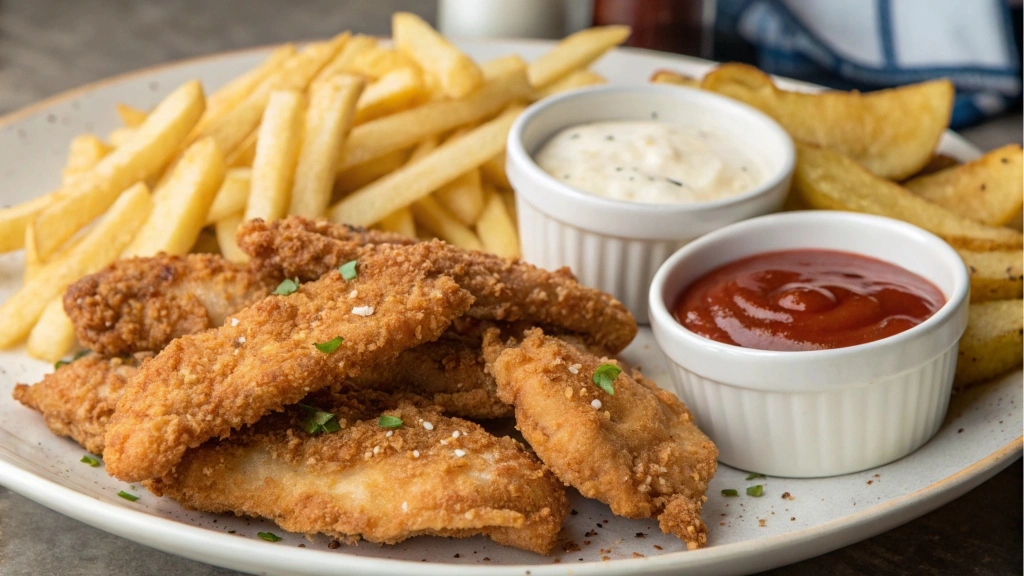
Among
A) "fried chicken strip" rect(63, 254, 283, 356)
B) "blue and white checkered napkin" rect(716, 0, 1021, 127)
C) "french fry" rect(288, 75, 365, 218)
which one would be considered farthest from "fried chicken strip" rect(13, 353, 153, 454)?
"blue and white checkered napkin" rect(716, 0, 1021, 127)

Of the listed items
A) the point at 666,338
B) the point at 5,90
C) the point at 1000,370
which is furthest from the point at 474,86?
the point at 5,90

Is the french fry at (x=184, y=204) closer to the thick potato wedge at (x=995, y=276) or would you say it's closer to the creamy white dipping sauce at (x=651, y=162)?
the creamy white dipping sauce at (x=651, y=162)

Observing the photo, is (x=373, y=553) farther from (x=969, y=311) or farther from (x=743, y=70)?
(x=743, y=70)

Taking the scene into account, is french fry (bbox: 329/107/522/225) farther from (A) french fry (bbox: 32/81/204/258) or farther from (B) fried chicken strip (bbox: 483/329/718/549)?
(B) fried chicken strip (bbox: 483/329/718/549)

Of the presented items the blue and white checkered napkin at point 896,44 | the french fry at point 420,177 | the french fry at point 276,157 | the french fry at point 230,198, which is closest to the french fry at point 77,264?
the french fry at point 230,198

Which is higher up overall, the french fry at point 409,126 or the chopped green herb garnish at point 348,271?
the chopped green herb garnish at point 348,271
